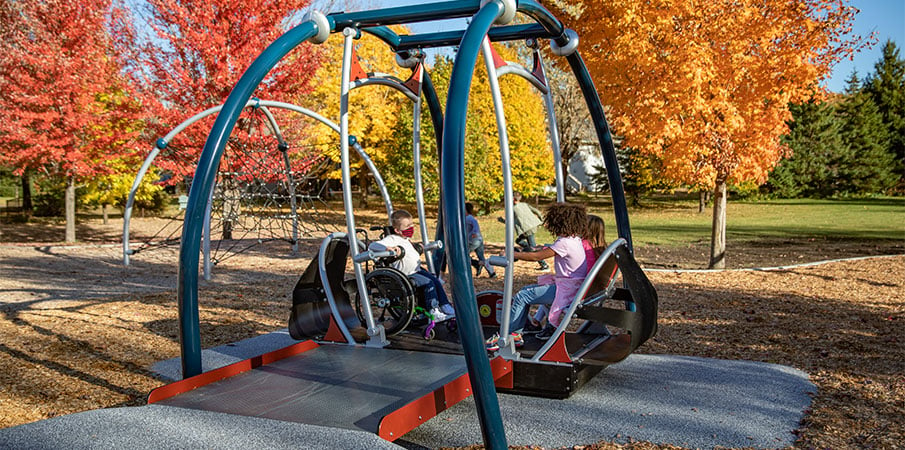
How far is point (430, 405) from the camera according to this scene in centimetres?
442

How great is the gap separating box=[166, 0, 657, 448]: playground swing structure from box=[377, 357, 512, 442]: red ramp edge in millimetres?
23

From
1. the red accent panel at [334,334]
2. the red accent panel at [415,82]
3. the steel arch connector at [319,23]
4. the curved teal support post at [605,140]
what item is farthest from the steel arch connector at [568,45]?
the red accent panel at [334,334]

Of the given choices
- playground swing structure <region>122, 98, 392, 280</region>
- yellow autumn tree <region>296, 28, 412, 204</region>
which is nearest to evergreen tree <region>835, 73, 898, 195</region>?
yellow autumn tree <region>296, 28, 412, 204</region>

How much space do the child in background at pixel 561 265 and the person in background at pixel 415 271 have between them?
3.27 feet

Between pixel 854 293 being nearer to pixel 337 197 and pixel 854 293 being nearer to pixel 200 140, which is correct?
pixel 200 140

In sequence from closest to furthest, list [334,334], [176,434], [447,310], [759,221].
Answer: [176,434]
[334,334]
[447,310]
[759,221]

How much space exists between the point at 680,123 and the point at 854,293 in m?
3.77

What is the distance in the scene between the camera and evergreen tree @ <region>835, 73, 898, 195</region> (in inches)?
1688

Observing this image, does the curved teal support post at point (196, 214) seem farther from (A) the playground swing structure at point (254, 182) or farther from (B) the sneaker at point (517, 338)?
(A) the playground swing structure at point (254, 182)

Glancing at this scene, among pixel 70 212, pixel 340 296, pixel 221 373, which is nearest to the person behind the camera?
pixel 221 373

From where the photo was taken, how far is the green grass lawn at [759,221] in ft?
70.3

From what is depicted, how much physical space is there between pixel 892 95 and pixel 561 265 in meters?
48.0

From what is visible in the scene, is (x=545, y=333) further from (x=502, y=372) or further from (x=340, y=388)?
(x=340, y=388)

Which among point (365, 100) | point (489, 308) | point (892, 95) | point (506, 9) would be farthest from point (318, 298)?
point (892, 95)
